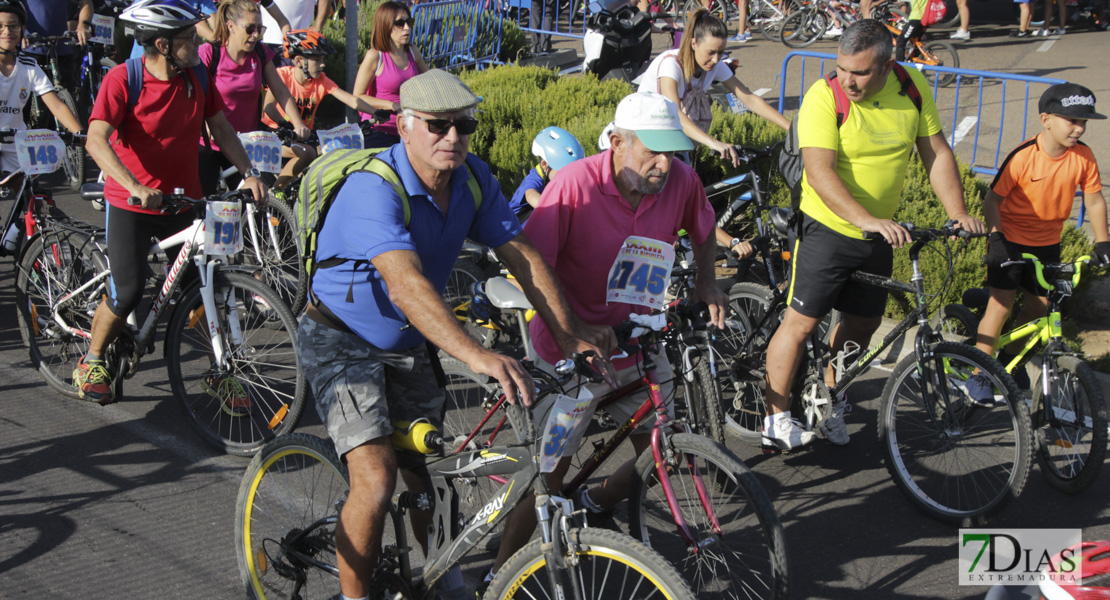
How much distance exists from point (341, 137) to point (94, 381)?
9.41ft

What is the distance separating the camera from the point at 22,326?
579 cm

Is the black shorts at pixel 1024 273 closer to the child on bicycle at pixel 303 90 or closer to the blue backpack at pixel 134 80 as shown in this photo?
the blue backpack at pixel 134 80

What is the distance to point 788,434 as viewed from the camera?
480 cm

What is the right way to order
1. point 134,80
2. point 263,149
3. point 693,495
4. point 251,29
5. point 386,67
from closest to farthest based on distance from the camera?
point 693,495 < point 134,80 < point 263,149 < point 251,29 < point 386,67

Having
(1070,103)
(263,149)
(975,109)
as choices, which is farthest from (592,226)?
(975,109)

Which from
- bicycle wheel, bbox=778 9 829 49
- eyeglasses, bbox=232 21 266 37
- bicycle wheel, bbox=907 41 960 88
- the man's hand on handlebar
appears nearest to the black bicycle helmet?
eyeglasses, bbox=232 21 266 37

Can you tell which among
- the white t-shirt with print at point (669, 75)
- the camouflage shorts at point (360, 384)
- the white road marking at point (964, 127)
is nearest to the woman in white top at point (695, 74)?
the white t-shirt with print at point (669, 75)

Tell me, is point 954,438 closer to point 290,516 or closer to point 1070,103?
point 1070,103

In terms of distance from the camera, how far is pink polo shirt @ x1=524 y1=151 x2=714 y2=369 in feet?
12.1

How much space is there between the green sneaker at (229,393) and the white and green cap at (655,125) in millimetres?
2645

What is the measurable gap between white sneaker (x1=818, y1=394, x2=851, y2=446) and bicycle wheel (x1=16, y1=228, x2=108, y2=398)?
3991 mm

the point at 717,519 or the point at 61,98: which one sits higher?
the point at 61,98

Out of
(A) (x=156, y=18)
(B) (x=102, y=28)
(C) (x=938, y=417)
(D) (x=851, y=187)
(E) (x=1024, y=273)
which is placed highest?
(A) (x=156, y=18)

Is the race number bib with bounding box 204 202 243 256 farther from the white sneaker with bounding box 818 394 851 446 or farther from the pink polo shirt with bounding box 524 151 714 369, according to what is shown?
the white sneaker with bounding box 818 394 851 446
